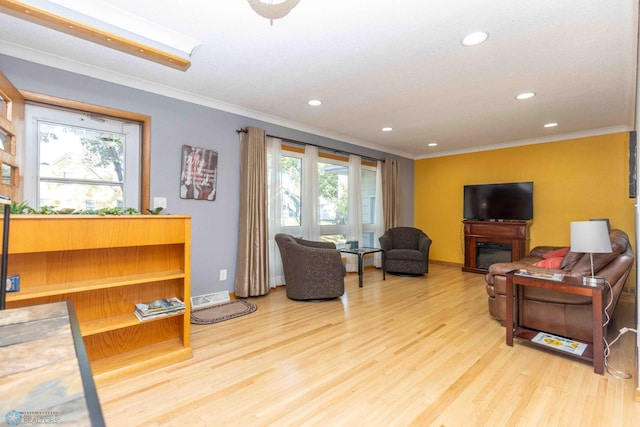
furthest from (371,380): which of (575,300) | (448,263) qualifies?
(448,263)

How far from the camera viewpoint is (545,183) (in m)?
5.30

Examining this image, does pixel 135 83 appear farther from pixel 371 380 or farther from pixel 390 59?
pixel 371 380

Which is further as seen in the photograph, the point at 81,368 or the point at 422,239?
the point at 422,239

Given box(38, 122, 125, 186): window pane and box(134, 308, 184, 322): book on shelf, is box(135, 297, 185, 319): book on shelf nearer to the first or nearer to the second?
box(134, 308, 184, 322): book on shelf

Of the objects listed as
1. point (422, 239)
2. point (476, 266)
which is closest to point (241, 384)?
point (422, 239)

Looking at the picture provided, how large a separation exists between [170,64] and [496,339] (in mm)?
3825

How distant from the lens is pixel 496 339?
108 inches

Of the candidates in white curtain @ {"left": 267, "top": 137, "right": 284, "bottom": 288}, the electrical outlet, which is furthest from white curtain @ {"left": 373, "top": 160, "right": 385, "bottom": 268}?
the electrical outlet

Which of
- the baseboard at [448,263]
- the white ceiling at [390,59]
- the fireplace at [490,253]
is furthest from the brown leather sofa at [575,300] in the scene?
the baseboard at [448,263]

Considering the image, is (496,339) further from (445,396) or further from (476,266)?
(476,266)

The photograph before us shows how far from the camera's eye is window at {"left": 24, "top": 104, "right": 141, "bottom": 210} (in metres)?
2.82

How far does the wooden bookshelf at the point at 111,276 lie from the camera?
1862 millimetres

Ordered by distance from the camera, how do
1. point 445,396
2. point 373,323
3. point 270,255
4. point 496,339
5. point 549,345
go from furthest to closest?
point 270,255, point 373,323, point 496,339, point 549,345, point 445,396

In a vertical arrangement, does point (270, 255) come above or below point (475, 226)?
below
